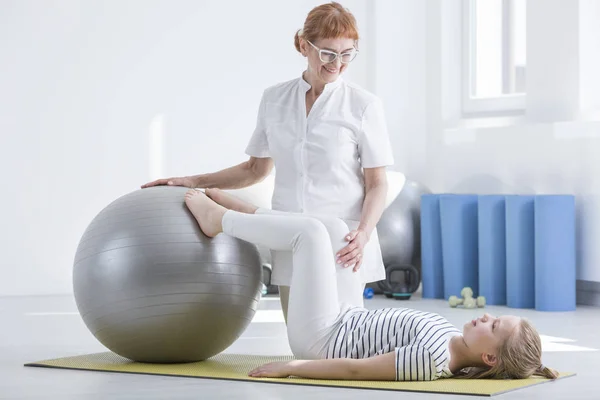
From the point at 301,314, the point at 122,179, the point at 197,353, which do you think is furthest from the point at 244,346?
the point at 122,179

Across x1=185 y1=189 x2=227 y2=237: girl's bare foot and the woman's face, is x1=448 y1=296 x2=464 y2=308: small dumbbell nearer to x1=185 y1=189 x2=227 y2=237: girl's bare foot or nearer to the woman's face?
the woman's face

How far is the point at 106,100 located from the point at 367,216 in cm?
320

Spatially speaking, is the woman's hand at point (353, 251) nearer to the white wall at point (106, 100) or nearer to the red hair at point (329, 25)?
the red hair at point (329, 25)

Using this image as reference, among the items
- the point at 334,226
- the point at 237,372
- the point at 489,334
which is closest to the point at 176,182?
the point at 334,226

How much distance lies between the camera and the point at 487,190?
610 centimetres

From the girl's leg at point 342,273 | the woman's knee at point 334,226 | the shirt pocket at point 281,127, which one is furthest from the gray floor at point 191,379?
the shirt pocket at point 281,127

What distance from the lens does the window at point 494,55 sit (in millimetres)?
6449

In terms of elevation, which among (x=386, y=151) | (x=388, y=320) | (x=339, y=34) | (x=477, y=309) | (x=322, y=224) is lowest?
(x=477, y=309)

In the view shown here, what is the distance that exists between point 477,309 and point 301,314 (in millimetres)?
2435

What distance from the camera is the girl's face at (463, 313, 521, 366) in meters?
2.91

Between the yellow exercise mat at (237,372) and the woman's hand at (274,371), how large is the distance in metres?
0.02

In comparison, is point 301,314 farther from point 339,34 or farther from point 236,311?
point 339,34

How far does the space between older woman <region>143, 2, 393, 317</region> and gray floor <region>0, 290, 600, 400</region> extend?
64 cm

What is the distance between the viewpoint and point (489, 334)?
9.57ft
